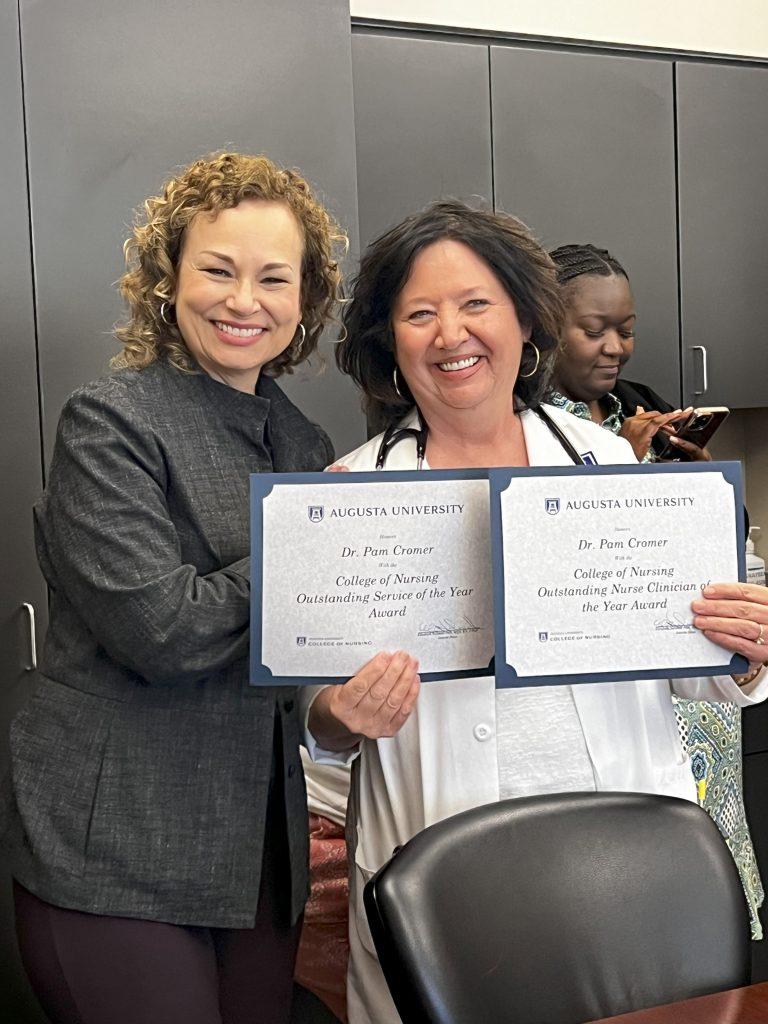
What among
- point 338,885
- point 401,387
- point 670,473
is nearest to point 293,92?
point 401,387

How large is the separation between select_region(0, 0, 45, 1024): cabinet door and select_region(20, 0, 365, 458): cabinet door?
A: 1.0 inches

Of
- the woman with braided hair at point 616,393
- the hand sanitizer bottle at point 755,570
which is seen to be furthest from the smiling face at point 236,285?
the hand sanitizer bottle at point 755,570

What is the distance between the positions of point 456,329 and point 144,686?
2.07 ft

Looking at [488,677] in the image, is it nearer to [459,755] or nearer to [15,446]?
[459,755]

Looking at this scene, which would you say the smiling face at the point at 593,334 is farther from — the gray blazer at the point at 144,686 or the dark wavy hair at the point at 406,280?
the gray blazer at the point at 144,686

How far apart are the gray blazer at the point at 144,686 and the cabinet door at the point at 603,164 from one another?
186 centimetres

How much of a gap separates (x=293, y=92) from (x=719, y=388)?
1581 millimetres

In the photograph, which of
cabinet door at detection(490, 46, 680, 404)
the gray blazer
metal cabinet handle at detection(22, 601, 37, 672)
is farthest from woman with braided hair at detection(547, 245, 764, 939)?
metal cabinet handle at detection(22, 601, 37, 672)

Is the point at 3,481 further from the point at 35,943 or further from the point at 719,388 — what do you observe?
the point at 719,388

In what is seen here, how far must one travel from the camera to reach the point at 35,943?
155 centimetres

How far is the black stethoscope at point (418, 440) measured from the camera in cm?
177

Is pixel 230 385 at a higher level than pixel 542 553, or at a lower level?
higher

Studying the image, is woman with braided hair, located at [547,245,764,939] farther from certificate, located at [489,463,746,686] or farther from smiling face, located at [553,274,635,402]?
certificate, located at [489,463,746,686]
